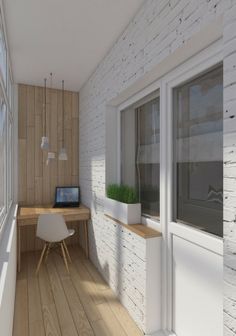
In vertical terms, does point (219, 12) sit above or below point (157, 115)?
above

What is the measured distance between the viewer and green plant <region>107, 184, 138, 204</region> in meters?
2.35

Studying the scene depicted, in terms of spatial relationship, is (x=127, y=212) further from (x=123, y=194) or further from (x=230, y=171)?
(x=230, y=171)

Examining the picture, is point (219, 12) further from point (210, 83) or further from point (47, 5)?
point (47, 5)

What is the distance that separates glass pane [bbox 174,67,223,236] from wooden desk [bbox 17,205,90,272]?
1.94 meters

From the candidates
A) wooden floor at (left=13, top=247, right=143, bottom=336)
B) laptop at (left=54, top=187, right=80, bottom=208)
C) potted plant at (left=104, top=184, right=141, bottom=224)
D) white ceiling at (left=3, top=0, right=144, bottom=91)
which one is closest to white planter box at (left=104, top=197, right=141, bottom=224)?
potted plant at (left=104, top=184, right=141, bottom=224)

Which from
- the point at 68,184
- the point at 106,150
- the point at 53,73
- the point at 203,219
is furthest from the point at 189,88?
the point at 68,184

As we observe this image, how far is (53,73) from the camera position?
3.45m

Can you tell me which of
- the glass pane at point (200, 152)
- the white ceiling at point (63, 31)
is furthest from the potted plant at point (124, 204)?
the white ceiling at point (63, 31)

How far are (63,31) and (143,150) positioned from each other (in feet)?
4.77

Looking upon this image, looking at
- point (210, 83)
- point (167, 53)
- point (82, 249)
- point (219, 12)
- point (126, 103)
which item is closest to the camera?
point (219, 12)

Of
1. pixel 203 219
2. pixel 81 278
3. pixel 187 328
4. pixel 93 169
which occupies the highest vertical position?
pixel 93 169

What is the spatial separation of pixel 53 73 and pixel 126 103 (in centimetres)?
144

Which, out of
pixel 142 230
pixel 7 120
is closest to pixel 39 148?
pixel 7 120

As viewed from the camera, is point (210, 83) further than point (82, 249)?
No
